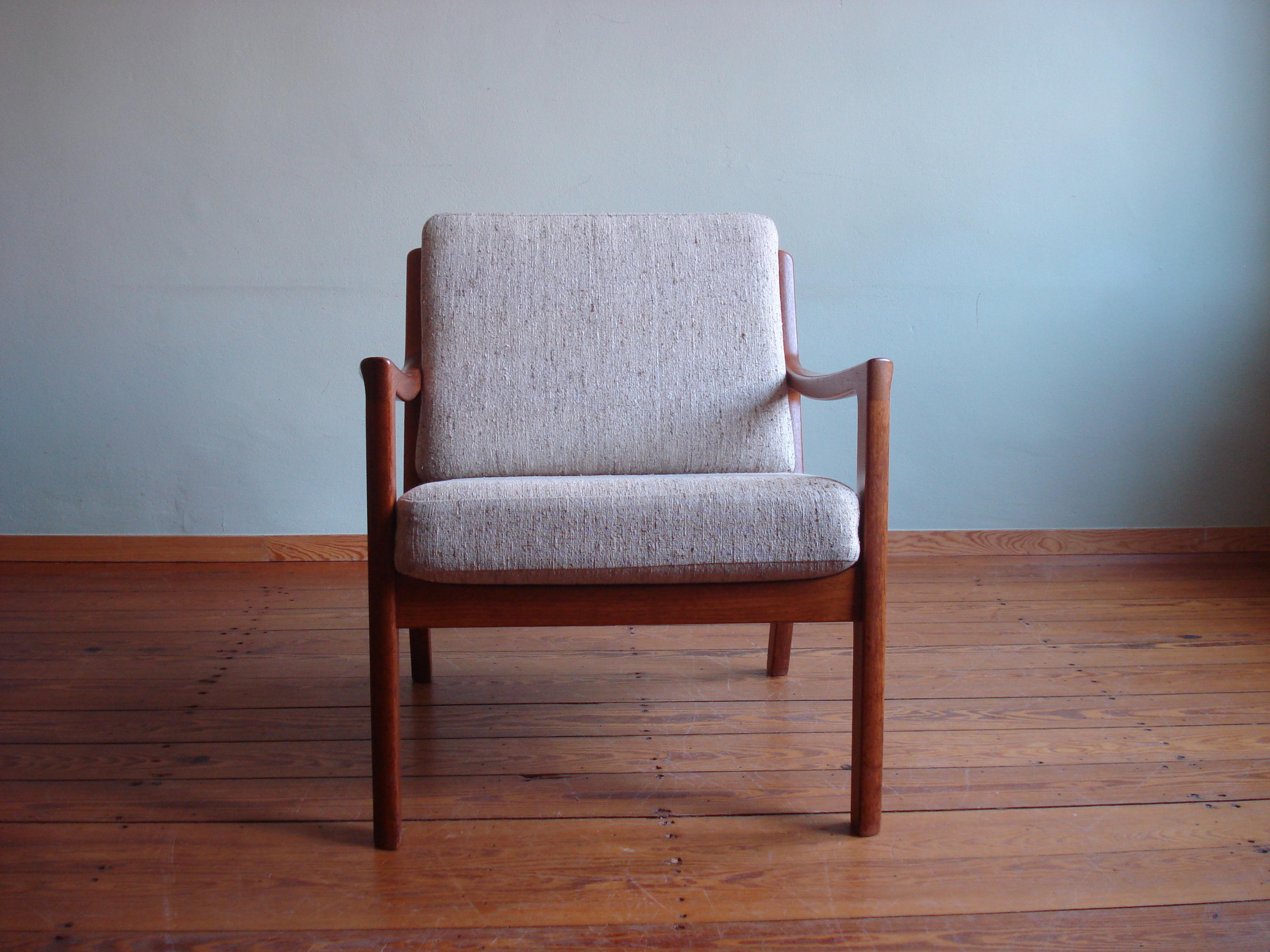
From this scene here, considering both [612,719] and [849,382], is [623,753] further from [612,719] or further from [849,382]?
[849,382]

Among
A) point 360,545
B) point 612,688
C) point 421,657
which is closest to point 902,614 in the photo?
point 612,688

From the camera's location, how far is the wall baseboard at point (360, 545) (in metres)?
2.44

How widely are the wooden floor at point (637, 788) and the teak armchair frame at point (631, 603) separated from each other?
111mm

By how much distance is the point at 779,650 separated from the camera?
5.14ft

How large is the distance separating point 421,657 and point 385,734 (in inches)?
19.5

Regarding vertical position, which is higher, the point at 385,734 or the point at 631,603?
the point at 631,603

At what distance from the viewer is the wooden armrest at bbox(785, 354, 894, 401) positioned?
105cm

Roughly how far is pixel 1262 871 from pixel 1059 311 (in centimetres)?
183

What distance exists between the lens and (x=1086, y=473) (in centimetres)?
254

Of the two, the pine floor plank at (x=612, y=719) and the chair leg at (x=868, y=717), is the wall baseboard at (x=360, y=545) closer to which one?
the pine floor plank at (x=612, y=719)

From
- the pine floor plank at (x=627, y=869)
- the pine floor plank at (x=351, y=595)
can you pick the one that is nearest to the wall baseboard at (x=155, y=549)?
the pine floor plank at (x=351, y=595)

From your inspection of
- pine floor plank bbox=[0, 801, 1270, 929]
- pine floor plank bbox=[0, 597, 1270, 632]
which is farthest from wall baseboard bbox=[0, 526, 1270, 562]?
pine floor plank bbox=[0, 801, 1270, 929]

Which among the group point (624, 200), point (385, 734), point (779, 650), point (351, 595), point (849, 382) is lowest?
point (351, 595)

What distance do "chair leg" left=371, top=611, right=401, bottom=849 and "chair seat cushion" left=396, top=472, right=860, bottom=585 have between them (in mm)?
93
